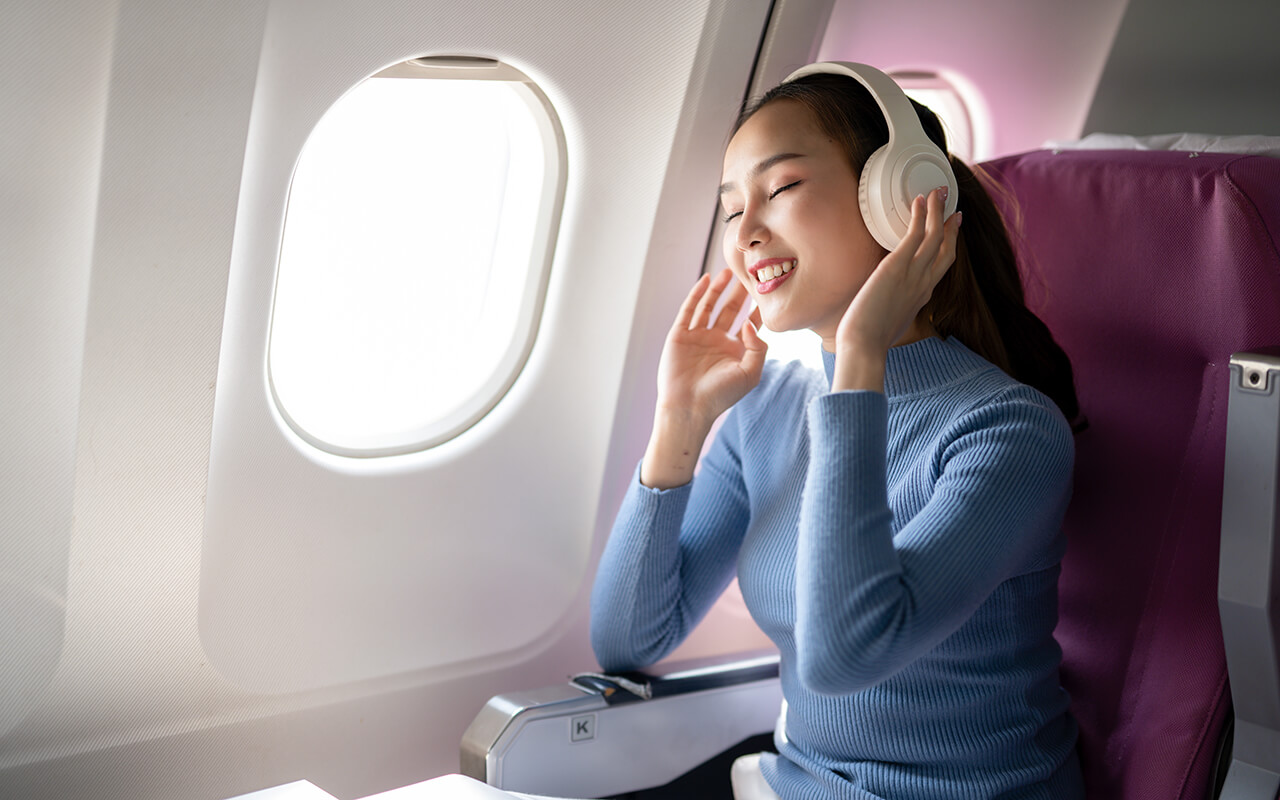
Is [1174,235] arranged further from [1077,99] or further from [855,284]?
[1077,99]

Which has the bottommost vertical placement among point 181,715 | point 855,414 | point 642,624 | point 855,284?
point 181,715

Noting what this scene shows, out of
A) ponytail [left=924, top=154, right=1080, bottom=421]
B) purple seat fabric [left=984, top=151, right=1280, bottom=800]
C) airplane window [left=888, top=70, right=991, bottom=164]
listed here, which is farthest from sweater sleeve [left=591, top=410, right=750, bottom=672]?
airplane window [left=888, top=70, right=991, bottom=164]

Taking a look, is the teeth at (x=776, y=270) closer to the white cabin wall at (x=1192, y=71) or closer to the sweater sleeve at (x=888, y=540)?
the sweater sleeve at (x=888, y=540)

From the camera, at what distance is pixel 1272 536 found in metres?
1.30

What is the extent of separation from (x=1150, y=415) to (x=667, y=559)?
0.78 meters

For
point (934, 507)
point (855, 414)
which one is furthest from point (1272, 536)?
point (855, 414)

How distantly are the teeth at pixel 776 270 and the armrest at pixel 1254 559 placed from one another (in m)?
0.58

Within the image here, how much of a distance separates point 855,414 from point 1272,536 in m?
0.54

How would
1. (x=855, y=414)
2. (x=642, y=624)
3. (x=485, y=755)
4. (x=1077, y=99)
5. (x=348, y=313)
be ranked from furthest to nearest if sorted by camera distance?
1. (x=1077, y=99)
2. (x=348, y=313)
3. (x=642, y=624)
4. (x=485, y=755)
5. (x=855, y=414)

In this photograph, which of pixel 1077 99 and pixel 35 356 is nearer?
pixel 35 356

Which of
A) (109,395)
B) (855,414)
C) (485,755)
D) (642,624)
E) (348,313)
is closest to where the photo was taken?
(855,414)

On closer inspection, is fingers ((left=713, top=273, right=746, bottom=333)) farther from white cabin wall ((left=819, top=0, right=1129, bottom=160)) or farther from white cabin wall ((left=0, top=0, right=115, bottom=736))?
white cabin wall ((left=0, top=0, right=115, bottom=736))

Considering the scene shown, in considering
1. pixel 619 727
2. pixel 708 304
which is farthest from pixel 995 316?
pixel 619 727

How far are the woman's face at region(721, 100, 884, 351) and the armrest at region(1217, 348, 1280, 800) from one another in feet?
1.69
